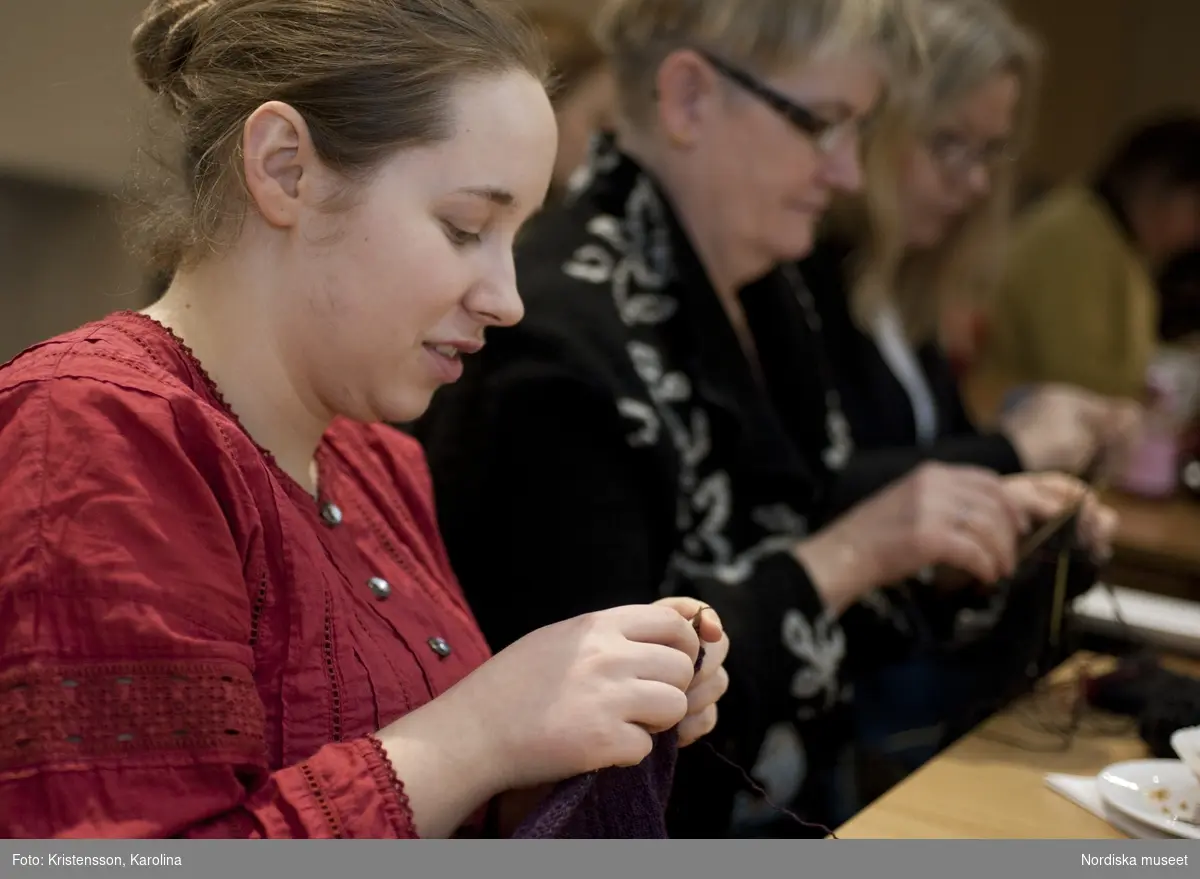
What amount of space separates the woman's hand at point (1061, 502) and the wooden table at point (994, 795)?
28 cm

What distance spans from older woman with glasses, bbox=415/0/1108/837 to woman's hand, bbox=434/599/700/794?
1.10ft

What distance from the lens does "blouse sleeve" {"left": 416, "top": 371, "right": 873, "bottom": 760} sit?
119cm

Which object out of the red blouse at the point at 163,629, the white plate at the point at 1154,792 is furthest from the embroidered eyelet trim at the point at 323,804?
the white plate at the point at 1154,792

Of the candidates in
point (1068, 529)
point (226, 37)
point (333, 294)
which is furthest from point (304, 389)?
point (1068, 529)

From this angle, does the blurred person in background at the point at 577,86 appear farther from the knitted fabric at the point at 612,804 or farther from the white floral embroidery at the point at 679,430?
the knitted fabric at the point at 612,804

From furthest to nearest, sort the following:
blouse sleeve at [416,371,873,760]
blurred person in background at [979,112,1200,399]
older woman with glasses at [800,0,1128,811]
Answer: blurred person in background at [979,112,1200,399] < older woman with glasses at [800,0,1128,811] < blouse sleeve at [416,371,873,760]

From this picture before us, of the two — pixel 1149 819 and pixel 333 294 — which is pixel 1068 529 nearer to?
pixel 1149 819

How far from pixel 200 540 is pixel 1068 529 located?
1046mm

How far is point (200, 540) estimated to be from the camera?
742 mm

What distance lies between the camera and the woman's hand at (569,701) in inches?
30.5

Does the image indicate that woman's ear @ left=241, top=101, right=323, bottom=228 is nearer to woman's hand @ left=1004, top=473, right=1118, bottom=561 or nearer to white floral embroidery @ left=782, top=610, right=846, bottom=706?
white floral embroidery @ left=782, top=610, right=846, bottom=706

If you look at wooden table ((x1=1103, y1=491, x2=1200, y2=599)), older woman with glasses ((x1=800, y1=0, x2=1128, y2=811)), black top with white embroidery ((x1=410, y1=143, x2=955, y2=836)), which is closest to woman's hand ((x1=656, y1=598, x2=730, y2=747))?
black top with white embroidery ((x1=410, y1=143, x2=955, y2=836))

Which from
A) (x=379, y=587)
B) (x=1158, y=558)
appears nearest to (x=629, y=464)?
(x=379, y=587)

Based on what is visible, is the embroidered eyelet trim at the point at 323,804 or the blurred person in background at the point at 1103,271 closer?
the embroidered eyelet trim at the point at 323,804
